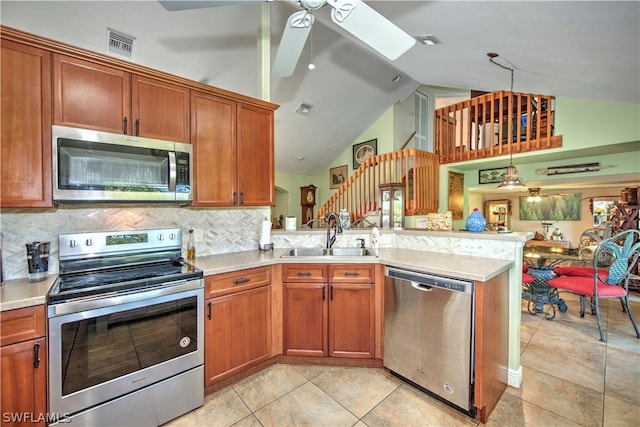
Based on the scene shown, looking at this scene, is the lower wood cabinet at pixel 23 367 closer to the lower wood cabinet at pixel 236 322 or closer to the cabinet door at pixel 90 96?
the lower wood cabinet at pixel 236 322

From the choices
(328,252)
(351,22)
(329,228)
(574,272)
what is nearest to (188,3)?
(351,22)

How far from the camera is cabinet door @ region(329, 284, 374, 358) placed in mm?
2275

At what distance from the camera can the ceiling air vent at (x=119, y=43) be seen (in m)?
3.01

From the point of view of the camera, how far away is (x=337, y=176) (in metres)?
7.73

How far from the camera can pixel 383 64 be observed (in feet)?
17.9

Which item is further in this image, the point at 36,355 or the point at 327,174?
the point at 327,174

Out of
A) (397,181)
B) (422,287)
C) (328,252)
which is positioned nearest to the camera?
(422,287)

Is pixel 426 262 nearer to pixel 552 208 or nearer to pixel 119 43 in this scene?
pixel 119 43

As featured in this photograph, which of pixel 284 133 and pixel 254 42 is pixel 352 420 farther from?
pixel 284 133

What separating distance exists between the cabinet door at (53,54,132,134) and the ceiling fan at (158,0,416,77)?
67 centimetres

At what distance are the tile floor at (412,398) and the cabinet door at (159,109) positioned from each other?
1.98 metres

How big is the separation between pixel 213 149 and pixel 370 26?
4.85 feet

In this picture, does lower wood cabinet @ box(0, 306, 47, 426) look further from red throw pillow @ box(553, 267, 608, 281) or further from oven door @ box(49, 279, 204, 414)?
red throw pillow @ box(553, 267, 608, 281)

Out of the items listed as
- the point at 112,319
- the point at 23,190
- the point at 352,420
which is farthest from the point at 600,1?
the point at 23,190
